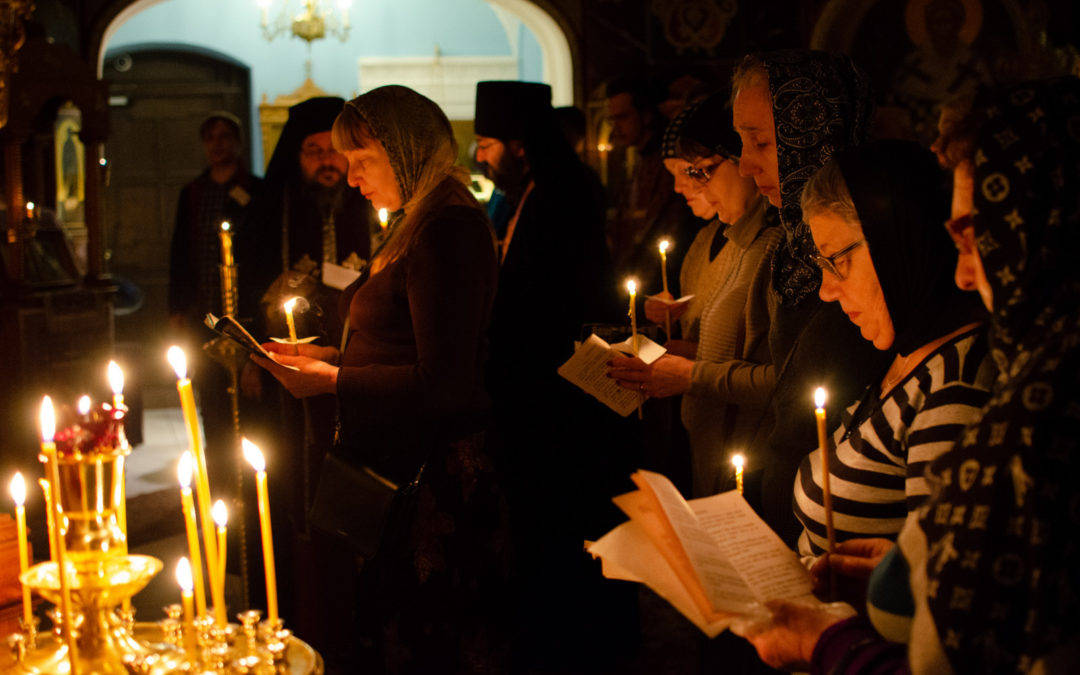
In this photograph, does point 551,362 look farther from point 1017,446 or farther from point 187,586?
point 1017,446

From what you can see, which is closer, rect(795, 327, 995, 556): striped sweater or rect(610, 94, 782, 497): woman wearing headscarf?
rect(795, 327, 995, 556): striped sweater

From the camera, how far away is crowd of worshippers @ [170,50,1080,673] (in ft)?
3.39

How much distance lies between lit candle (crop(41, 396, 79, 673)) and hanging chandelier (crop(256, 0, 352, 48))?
8.42 meters

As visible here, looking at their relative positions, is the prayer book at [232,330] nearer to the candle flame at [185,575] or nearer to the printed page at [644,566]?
the candle flame at [185,575]

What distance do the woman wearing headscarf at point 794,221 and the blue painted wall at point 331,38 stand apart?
779 centimetres

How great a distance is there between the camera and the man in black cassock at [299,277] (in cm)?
325

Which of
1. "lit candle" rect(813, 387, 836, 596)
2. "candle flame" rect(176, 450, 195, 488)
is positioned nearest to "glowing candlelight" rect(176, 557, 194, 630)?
"candle flame" rect(176, 450, 195, 488)

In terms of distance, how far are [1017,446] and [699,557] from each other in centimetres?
48

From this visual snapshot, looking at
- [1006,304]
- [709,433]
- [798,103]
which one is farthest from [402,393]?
[1006,304]

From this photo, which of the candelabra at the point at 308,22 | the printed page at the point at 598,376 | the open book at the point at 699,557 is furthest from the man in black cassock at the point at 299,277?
the candelabra at the point at 308,22

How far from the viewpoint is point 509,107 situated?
3.27m

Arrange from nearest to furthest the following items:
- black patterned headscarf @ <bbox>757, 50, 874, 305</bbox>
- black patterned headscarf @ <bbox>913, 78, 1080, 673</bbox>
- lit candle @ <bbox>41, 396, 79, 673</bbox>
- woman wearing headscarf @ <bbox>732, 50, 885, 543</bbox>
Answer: black patterned headscarf @ <bbox>913, 78, 1080, 673</bbox> → lit candle @ <bbox>41, 396, 79, 673</bbox> → woman wearing headscarf @ <bbox>732, 50, 885, 543</bbox> → black patterned headscarf @ <bbox>757, 50, 874, 305</bbox>

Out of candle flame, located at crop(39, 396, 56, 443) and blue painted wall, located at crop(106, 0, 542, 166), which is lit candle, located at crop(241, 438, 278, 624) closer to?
candle flame, located at crop(39, 396, 56, 443)

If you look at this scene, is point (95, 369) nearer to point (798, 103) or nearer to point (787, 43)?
point (798, 103)
